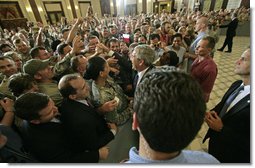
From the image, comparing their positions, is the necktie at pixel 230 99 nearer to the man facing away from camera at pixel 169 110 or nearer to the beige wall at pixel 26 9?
the man facing away from camera at pixel 169 110

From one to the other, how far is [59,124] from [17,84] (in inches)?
21.0

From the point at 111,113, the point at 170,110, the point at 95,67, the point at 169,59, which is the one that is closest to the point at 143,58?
the point at 95,67

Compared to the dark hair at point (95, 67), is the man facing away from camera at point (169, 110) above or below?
above

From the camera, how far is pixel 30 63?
1627 millimetres

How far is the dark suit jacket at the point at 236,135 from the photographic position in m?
1.08

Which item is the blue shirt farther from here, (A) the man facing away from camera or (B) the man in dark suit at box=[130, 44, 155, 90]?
(B) the man in dark suit at box=[130, 44, 155, 90]

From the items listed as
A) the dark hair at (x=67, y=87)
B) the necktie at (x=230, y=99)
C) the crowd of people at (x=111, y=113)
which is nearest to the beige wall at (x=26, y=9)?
the crowd of people at (x=111, y=113)

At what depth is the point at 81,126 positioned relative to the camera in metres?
1.12

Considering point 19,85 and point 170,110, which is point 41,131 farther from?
point 170,110

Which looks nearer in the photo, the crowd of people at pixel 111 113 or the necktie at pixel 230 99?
the crowd of people at pixel 111 113

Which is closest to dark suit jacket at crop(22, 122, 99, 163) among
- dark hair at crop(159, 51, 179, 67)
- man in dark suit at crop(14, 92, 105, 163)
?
man in dark suit at crop(14, 92, 105, 163)

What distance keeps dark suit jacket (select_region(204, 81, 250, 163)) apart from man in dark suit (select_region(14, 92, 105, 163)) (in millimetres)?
1030

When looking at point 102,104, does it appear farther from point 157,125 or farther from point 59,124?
point 157,125

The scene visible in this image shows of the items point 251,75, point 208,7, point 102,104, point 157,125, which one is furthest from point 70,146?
point 208,7
